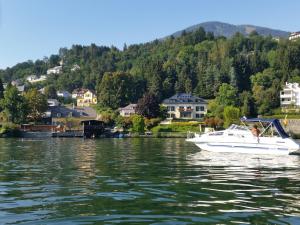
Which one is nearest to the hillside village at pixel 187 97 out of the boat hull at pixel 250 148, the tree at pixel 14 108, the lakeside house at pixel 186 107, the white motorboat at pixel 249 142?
the lakeside house at pixel 186 107

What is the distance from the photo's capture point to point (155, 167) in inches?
1220

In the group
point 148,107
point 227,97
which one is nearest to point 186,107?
point 227,97

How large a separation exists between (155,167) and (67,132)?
86.4 m

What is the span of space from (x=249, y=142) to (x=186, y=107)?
10135cm

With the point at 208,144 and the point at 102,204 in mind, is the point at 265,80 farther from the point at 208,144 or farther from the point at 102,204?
the point at 102,204

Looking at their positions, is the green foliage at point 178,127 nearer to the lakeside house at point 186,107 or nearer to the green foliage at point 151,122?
the green foliage at point 151,122

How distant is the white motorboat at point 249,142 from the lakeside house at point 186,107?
315 ft

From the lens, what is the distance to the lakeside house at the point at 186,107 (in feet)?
478

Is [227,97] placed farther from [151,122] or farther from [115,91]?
[115,91]

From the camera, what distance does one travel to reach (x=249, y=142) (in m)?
45.8

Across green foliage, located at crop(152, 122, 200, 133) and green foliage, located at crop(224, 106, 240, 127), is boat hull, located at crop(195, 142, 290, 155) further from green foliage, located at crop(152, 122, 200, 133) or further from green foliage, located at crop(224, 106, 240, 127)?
green foliage, located at crop(224, 106, 240, 127)

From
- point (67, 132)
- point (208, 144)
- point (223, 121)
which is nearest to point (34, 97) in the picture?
point (67, 132)

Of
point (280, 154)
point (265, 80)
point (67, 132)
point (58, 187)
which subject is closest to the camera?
point (58, 187)

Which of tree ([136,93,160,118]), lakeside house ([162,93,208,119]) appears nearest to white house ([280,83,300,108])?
lakeside house ([162,93,208,119])
